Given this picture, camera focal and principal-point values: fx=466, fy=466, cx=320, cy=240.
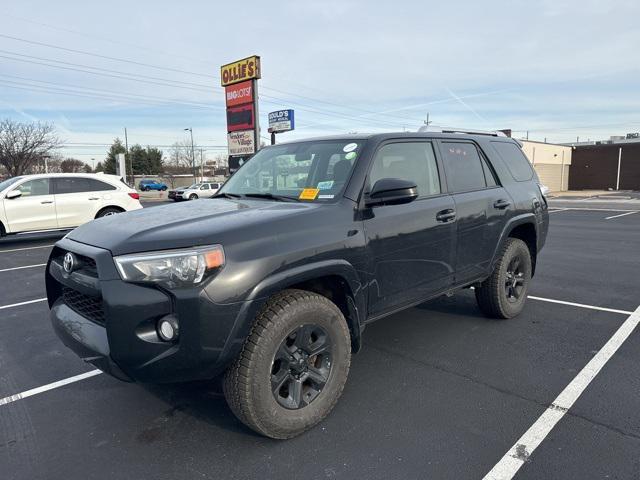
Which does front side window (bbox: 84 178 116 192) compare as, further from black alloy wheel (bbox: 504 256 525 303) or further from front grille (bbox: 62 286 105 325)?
black alloy wheel (bbox: 504 256 525 303)

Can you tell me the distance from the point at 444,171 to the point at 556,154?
48.6 meters

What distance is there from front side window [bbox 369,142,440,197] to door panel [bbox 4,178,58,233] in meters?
10.0

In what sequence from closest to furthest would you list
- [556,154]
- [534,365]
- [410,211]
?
[410,211] < [534,365] < [556,154]

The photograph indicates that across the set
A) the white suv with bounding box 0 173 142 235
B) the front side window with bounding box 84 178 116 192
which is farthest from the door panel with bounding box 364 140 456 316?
the front side window with bounding box 84 178 116 192

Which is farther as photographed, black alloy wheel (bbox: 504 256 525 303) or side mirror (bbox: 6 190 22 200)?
side mirror (bbox: 6 190 22 200)

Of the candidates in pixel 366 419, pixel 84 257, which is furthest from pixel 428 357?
pixel 84 257

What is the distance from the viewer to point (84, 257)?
2.73 meters

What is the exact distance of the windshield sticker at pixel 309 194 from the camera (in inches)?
130

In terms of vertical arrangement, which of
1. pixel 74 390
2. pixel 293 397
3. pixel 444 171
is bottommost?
pixel 74 390

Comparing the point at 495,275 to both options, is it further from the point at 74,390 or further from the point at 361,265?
the point at 74,390

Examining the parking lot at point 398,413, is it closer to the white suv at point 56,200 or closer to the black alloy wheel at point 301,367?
the black alloy wheel at point 301,367

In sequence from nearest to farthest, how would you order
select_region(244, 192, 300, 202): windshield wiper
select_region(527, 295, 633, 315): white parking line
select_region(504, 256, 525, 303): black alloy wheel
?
select_region(244, 192, 300, 202): windshield wiper → select_region(504, 256, 525, 303): black alloy wheel → select_region(527, 295, 633, 315): white parking line

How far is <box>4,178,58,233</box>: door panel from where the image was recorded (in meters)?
10.6

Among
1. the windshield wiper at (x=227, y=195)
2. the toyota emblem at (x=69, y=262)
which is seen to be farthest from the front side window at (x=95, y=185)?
the toyota emblem at (x=69, y=262)
